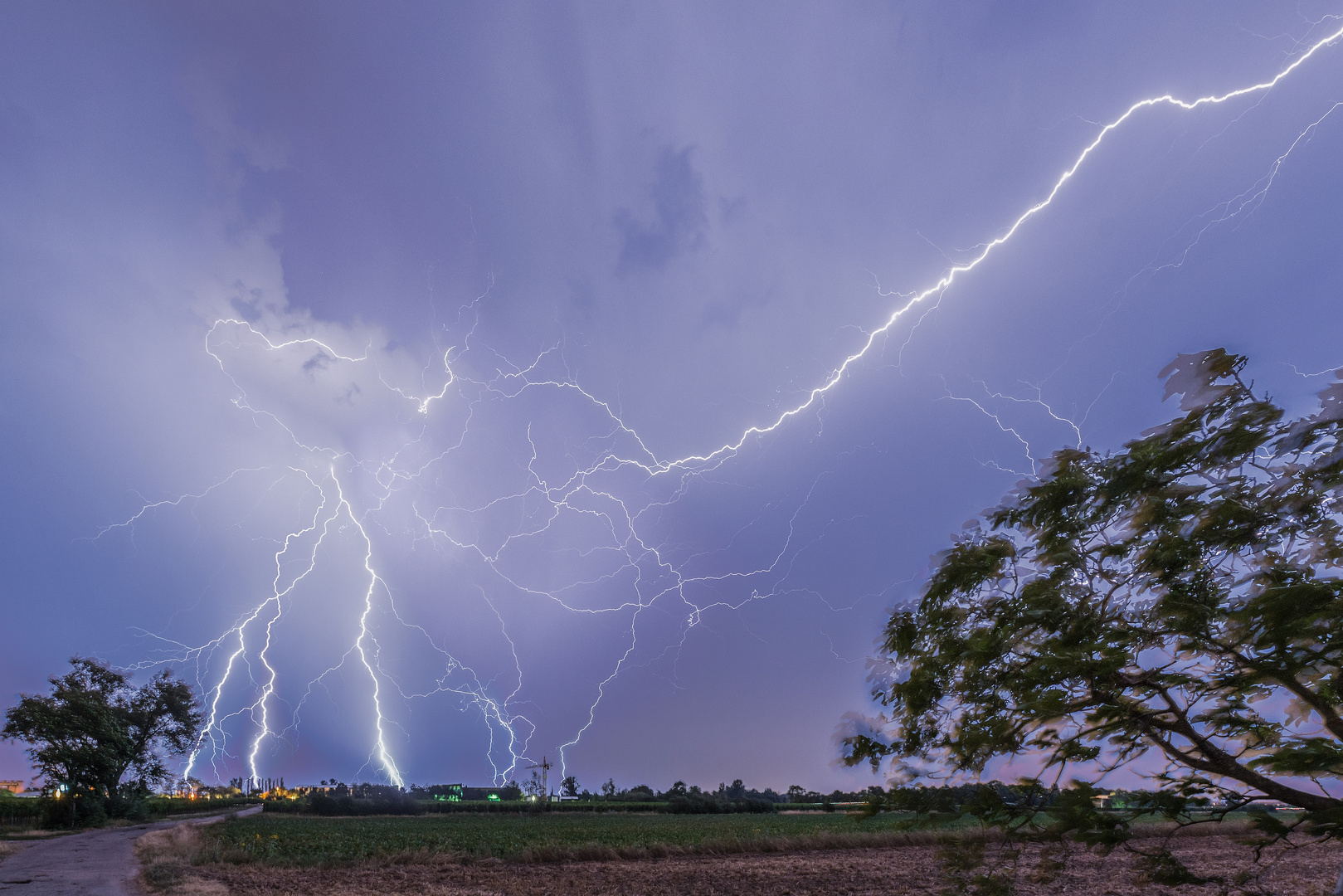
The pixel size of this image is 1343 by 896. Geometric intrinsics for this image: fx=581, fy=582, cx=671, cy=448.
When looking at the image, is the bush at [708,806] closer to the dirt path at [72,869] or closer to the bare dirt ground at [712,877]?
the bare dirt ground at [712,877]

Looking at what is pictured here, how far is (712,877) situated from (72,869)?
1634 cm

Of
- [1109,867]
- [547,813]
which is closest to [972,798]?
[1109,867]

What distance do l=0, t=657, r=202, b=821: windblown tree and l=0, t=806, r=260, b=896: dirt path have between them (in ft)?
44.6

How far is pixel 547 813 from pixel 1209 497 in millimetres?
58827

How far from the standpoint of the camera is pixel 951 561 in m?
5.63

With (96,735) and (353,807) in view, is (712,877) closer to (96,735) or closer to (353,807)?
(96,735)

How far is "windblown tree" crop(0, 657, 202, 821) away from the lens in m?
33.0

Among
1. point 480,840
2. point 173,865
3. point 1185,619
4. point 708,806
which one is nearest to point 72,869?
point 173,865

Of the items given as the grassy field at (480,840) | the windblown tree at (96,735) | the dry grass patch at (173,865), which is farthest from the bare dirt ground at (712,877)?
the windblown tree at (96,735)

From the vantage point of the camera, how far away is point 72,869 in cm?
1477

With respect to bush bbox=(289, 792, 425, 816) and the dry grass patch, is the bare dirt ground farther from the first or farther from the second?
bush bbox=(289, 792, 425, 816)

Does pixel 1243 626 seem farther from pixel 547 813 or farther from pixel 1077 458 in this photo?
pixel 547 813

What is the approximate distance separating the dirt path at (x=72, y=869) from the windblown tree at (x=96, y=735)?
13.6 metres

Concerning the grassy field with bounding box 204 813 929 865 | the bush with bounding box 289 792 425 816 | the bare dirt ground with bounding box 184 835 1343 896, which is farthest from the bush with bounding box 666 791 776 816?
the bare dirt ground with bounding box 184 835 1343 896
